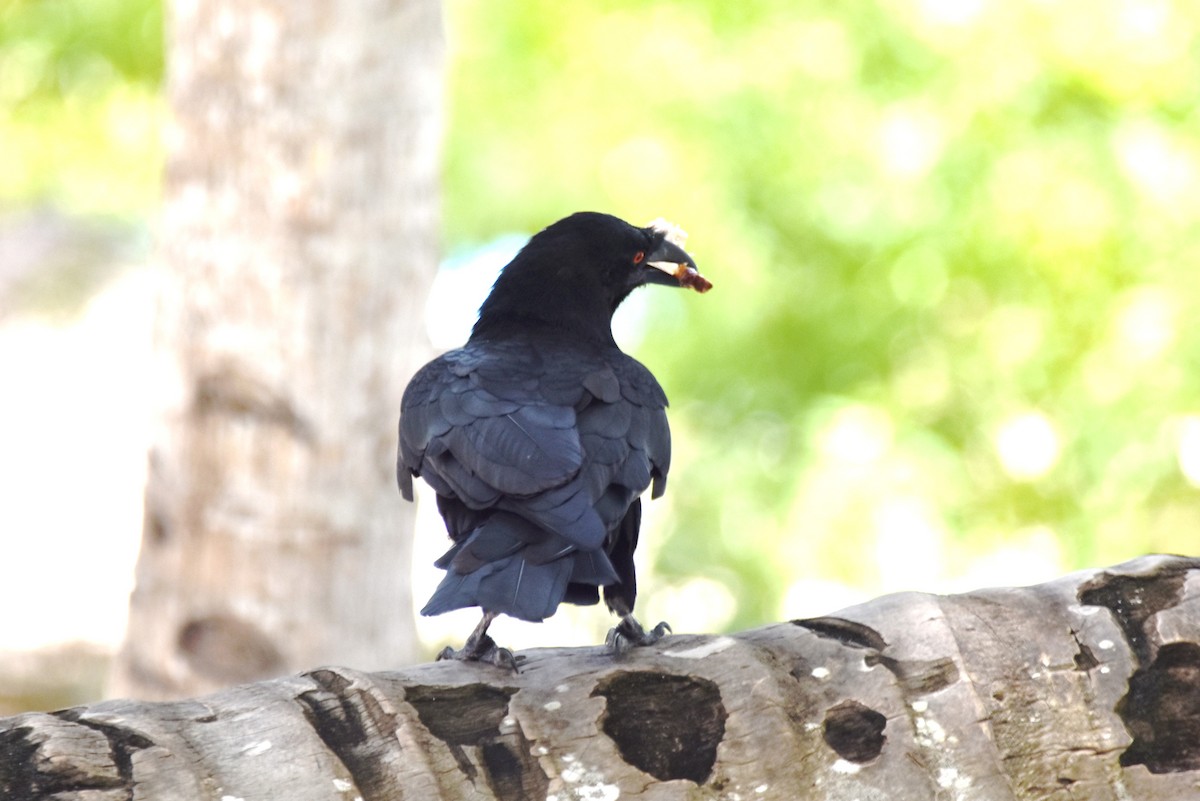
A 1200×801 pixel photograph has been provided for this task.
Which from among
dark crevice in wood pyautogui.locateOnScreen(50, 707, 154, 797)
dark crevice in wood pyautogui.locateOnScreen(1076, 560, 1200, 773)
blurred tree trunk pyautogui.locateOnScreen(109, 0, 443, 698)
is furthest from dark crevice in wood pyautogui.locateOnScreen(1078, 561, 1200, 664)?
blurred tree trunk pyautogui.locateOnScreen(109, 0, 443, 698)

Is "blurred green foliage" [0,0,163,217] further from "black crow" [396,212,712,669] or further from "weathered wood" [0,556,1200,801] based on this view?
"weathered wood" [0,556,1200,801]

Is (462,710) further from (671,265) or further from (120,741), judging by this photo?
(671,265)

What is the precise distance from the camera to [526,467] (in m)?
2.97

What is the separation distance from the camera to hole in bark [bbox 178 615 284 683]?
17.1 feet

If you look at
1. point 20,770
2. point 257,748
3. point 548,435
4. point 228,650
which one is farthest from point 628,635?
point 228,650

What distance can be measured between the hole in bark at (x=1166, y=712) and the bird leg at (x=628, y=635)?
997mm

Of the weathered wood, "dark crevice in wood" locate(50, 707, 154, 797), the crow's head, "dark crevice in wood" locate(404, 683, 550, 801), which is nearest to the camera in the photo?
"dark crevice in wood" locate(50, 707, 154, 797)

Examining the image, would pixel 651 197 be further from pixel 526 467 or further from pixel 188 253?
pixel 526 467

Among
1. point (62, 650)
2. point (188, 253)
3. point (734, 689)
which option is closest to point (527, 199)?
point (188, 253)

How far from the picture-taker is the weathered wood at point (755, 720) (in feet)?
8.07

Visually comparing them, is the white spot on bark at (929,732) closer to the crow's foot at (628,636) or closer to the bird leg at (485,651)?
the crow's foot at (628,636)

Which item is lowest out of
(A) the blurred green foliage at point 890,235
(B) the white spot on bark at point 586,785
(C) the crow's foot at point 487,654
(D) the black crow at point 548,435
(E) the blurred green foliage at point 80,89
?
(B) the white spot on bark at point 586,785

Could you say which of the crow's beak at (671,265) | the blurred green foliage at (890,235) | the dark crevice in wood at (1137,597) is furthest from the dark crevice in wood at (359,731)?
the blurred green foliage at (890,235)

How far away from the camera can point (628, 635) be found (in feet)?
10.1
